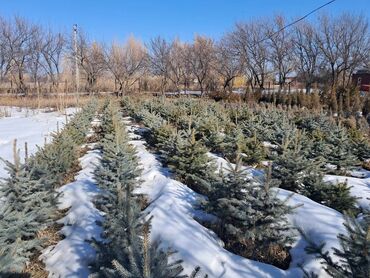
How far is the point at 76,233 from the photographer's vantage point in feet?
14.3

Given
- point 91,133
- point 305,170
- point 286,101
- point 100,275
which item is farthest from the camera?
point 286,101

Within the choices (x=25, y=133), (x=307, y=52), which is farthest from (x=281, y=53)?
(x=25, y=133)

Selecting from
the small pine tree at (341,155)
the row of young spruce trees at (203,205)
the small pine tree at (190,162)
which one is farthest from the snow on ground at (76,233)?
the small pine tree at (341,155)

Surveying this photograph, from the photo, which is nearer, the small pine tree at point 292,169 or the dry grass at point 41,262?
the dry grass at point 41,262

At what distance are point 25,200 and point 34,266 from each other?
0.75 meters

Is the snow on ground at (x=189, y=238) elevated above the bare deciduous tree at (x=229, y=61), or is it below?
below

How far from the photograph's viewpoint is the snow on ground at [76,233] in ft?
12.1

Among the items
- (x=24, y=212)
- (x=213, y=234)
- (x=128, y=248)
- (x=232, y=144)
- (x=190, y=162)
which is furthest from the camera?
(x=232, y=144)

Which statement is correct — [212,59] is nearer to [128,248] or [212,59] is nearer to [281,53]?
[281,53]

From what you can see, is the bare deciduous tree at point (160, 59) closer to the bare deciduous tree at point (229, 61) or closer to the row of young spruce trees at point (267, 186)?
the bare deciduous tree at point (229, 61)

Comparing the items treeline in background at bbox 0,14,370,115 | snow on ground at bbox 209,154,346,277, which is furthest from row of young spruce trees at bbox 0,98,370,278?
treeline in background at bbox 0,14,370,115

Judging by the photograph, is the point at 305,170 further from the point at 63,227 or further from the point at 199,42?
the point at 199,42

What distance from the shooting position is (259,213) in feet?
12.6

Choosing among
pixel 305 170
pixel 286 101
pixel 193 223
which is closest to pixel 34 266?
pixel 193 223
